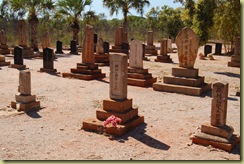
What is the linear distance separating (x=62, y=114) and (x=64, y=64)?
10879 mm

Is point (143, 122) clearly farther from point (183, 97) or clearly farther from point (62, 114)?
point (183, 97)

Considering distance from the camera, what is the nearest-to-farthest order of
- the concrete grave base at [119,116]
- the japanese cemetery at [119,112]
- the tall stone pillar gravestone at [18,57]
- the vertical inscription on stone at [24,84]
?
the japanese cemetery at [119,112] < the concrete grave base at [119,116] < the vertical inscription on stone at [24,84] < the tall stone pillar gravestone at [18,57]

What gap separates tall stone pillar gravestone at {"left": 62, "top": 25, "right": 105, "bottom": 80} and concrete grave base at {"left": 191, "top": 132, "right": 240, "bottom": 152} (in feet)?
27.1

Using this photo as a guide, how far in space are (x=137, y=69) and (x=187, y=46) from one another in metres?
2.54

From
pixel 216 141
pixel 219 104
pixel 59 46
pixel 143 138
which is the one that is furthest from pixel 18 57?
pixel 216 141

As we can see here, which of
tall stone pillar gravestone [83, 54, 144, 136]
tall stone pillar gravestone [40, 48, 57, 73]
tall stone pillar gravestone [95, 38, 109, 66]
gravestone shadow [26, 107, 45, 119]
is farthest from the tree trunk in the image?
tall stone pillar gravestone [83, 54, 144, 136]

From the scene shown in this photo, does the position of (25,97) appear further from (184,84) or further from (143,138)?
(184,84)

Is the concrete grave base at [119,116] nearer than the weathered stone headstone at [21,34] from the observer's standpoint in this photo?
Yes

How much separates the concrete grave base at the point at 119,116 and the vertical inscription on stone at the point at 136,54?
18.4ft

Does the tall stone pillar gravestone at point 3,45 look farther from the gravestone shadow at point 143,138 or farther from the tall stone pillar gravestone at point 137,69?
the gravestone shadow at point 143,138

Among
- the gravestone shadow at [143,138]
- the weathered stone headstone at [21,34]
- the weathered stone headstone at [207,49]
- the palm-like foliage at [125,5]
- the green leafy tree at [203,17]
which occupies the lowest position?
the gravestone shadow at [143,138]

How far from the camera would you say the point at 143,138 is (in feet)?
21.8

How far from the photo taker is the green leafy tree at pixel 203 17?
62.5 ft

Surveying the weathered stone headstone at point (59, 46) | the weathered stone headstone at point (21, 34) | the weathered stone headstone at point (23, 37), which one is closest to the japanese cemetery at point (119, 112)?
the weathered stone headstone at point (23, 37)
